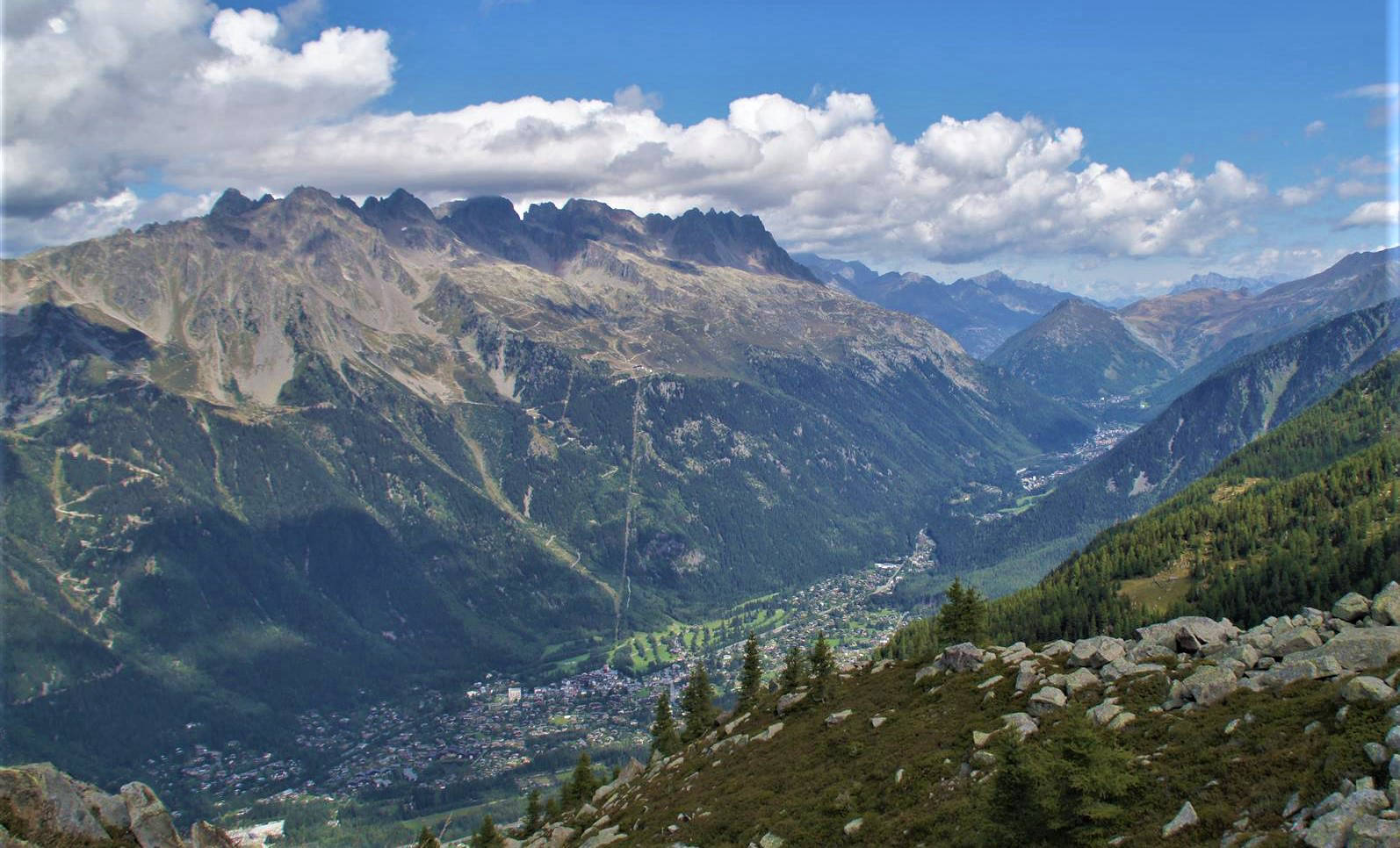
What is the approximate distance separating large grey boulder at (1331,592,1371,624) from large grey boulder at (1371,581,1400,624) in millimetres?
426

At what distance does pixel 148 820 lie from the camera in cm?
4831

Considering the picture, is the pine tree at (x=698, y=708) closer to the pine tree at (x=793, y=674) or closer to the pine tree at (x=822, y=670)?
the pine tree at (x=793, y=674)

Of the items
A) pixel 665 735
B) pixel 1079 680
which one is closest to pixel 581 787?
pixel 665 735

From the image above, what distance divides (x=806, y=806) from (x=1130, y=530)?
148516mm

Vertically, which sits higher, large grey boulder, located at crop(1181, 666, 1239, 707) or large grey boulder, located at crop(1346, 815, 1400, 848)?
large grey boulder, located at crop(1346, 815, 1400, 848)

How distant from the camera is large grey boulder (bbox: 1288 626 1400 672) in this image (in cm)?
4091

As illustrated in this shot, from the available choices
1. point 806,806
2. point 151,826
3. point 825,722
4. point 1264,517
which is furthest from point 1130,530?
point 151,826

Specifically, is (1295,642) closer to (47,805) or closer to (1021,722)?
(1021,722)

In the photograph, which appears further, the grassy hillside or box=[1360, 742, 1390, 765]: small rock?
the grassy hillside

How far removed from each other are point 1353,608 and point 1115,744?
74.5 ft

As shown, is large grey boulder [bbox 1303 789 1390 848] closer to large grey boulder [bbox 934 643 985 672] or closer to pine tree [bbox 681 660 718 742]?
large grey boulder [bbox 934 643 985 672]

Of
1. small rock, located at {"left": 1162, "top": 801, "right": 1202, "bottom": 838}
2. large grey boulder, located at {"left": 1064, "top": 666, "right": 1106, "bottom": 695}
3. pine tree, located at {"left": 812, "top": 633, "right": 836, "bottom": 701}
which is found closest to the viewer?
small rock, located at {"left": 1162, "top": 801, "right": 1202, "bottom": 838}

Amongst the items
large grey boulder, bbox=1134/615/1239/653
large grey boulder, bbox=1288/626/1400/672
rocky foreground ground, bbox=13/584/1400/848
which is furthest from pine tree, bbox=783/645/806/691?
large grey boulder, bbox=1288/626/1400/672

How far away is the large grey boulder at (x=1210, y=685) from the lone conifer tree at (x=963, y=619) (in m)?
37.2
